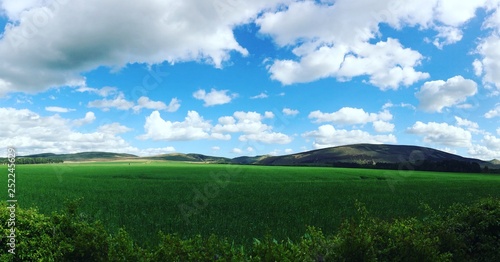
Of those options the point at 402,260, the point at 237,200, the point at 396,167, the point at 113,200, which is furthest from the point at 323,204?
the point at 396,167

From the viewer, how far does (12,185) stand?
26.2ft

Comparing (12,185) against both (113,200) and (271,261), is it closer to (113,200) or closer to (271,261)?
(271,261)

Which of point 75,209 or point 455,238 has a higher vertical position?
point 75,209

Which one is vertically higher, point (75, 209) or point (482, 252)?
point (75, 209)

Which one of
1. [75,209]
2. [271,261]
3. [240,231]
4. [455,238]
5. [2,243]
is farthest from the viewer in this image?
[240,231]

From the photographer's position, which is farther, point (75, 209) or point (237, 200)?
point (237, 200)

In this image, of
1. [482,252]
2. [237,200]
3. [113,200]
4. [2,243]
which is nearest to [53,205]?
[113,200]

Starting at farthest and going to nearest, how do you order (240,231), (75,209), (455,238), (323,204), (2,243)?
(323,204) < (240,231) < (455,238) < (75,209) < (2,243)

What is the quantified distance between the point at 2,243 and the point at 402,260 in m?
7.45

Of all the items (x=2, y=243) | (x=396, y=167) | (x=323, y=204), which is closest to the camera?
(x=2, y=243)

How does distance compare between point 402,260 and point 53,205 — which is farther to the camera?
point 53,205

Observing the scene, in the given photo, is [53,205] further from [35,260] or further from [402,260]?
[402,260]

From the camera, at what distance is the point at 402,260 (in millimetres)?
6652

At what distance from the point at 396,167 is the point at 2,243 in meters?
129
